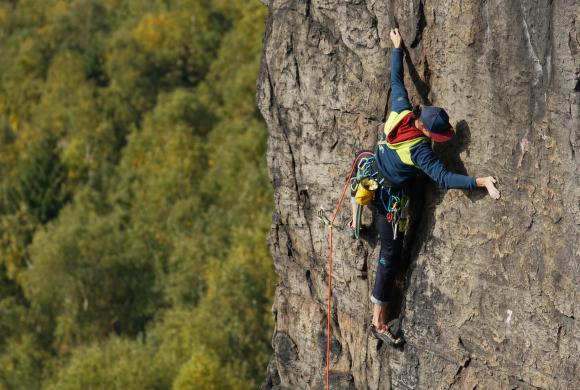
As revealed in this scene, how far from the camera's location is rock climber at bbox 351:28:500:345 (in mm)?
7867

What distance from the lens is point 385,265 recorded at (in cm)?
898

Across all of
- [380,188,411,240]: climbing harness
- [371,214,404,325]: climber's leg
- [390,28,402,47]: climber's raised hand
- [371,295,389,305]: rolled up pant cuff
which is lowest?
[371,295,389,305]: rolled up pant cuff

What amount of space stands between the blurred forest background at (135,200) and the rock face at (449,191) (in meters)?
22.9

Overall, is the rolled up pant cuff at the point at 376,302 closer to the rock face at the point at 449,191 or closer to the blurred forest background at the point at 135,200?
the rock face at the point at 449,191

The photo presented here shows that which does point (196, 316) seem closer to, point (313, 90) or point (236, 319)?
point (236, 319)

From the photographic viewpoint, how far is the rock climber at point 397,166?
7867mm

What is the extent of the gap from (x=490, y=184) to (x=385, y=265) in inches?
65.9

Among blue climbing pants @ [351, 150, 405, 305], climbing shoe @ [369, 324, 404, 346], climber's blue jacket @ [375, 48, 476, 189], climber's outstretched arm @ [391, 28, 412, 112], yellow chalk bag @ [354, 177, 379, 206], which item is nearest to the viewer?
climber's blue jacket @ [375, 48, 476, 189]

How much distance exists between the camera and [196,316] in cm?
3600

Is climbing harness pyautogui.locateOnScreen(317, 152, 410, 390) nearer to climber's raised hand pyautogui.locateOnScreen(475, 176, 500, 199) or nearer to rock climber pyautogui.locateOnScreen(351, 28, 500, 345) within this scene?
rock climber pyautogui.locateOnScreen(351, 28, 500, 345)

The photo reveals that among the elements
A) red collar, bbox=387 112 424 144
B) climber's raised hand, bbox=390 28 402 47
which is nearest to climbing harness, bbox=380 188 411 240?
red collar, bbox=387 112 424 144

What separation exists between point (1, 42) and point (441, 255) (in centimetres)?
7287

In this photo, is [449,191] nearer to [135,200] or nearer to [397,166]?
[397,166]

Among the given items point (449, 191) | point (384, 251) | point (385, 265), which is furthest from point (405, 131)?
point (385, 265)
